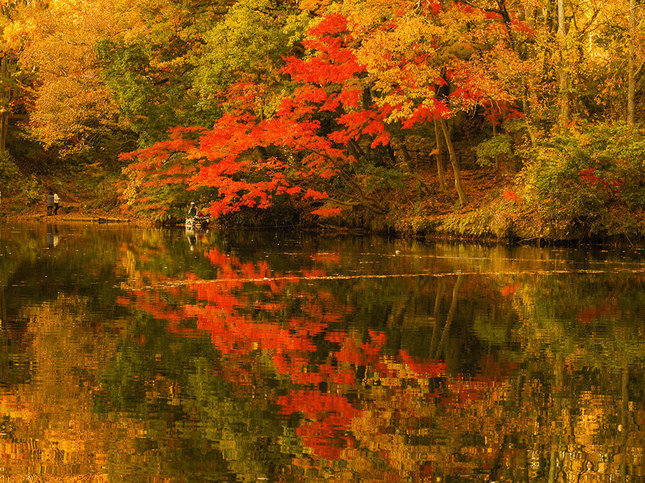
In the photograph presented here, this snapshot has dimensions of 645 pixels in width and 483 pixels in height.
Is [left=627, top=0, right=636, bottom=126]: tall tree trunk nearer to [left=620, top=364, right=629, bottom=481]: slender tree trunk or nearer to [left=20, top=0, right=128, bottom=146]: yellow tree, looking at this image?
[left=620, top=364, right=629, bottom=481]: slender tree trunk

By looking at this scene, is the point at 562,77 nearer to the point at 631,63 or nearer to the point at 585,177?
the point at 631,63

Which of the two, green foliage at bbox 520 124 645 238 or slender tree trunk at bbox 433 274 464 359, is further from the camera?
green foliage at bbox 520 124 645 238

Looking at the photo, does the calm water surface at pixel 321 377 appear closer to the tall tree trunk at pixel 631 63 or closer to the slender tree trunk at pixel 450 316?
the slender tree trunk at pixel 450 316

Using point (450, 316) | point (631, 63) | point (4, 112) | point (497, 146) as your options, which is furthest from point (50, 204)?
point (450, 316)

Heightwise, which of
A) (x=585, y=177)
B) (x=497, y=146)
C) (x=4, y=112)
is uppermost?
(x=4, y=112)

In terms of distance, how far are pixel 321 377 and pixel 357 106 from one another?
63.4 feet

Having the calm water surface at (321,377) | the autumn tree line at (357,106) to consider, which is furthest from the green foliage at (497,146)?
the calm water surface at (321,377)

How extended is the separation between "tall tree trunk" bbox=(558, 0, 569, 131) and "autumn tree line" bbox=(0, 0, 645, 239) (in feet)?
0.22

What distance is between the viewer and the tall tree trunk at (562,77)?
21.7 m

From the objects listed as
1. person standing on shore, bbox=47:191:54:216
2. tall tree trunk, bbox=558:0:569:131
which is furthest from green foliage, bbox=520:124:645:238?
person standing on shore, bbox=47:191:54:216

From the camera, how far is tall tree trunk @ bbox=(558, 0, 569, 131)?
21.7m

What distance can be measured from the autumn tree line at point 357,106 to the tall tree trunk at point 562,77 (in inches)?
2.6

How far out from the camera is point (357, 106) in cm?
2594

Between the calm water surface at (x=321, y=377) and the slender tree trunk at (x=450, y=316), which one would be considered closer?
the calm water surface at (x=321, y=377)
